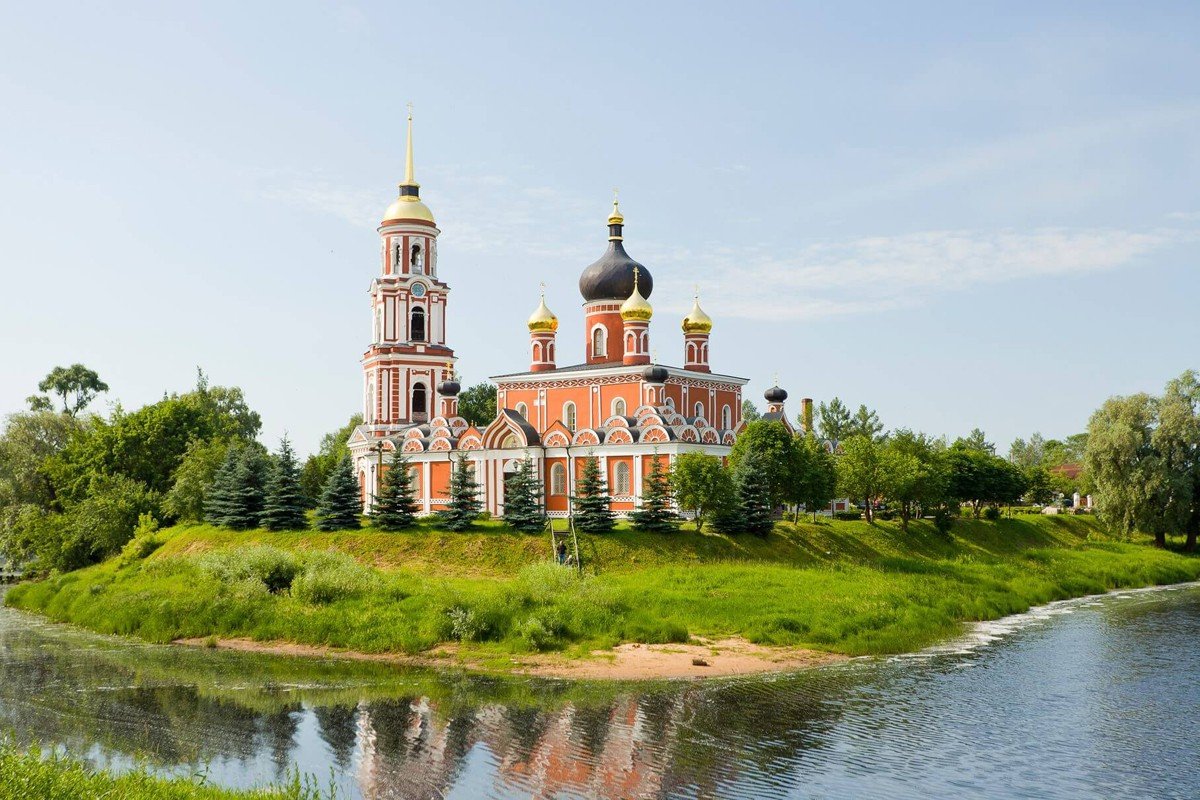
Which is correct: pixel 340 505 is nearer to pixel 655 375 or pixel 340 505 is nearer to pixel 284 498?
pixel 284 498

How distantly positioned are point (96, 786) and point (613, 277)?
37178 mm

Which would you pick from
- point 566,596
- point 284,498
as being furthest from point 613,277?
point 566,596

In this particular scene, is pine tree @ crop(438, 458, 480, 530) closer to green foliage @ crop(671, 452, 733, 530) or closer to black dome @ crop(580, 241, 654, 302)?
green foliage @ crop(671, 452, 733, 530)

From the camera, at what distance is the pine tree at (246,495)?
4028 cm

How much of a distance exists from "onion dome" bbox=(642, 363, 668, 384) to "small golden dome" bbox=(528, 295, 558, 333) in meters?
6.25

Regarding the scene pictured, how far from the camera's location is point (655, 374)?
43.6m

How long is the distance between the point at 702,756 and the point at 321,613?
1326 cm

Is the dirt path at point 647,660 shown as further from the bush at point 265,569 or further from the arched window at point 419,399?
the arched window at point 419,399

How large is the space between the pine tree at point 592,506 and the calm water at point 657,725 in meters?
13.0

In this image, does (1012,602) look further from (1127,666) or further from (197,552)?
(197,552)

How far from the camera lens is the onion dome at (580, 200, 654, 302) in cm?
4822

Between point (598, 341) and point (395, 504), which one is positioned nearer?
point (395, 504)

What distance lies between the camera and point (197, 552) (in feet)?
124

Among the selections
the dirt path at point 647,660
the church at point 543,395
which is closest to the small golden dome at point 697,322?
the church at point 543,395
